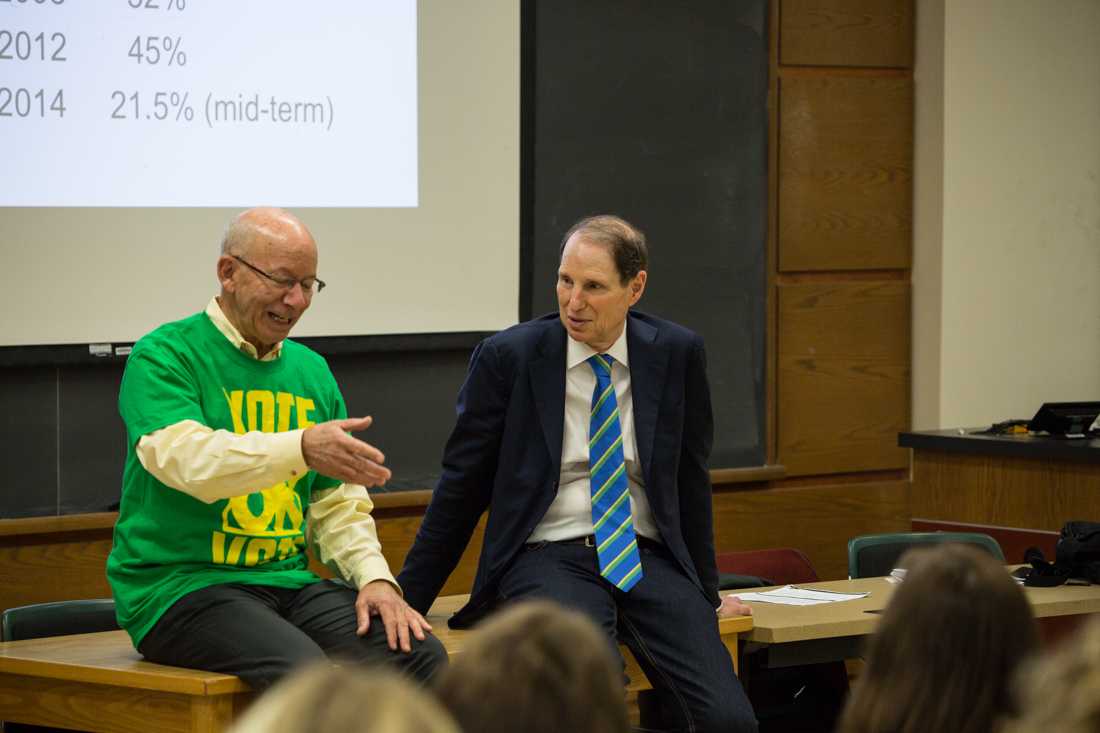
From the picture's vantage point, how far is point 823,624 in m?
3.56

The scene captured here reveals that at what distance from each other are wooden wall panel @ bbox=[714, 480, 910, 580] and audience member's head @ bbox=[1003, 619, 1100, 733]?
437 cm

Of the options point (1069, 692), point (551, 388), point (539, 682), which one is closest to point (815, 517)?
point (551, 388)

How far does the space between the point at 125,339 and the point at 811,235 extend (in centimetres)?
265

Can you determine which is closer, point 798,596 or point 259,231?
point 259,231

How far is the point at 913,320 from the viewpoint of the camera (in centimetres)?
609

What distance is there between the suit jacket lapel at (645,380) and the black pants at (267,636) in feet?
2.32

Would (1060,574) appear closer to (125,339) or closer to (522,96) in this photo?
(522,96)

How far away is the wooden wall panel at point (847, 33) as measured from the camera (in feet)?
18.9

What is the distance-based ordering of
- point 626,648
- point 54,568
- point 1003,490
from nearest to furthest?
point 626,648 → point 54,568 → point 1003,490

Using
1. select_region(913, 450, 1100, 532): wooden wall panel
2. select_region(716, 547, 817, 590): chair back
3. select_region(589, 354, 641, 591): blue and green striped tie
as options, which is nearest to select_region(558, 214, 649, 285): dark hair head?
select_region(589, 354, 641, 591): blue and green striped tie

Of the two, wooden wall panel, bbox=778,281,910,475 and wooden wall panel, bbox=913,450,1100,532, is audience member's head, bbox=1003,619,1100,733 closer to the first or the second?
wooden wall panel, bbox=913,450,1100,532

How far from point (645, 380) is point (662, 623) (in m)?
0.56

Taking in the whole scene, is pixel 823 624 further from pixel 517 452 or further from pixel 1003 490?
pixel 1003 490

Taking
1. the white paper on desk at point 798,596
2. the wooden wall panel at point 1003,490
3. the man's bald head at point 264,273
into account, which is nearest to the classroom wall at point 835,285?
the wooden wall panel at point 1003,490
